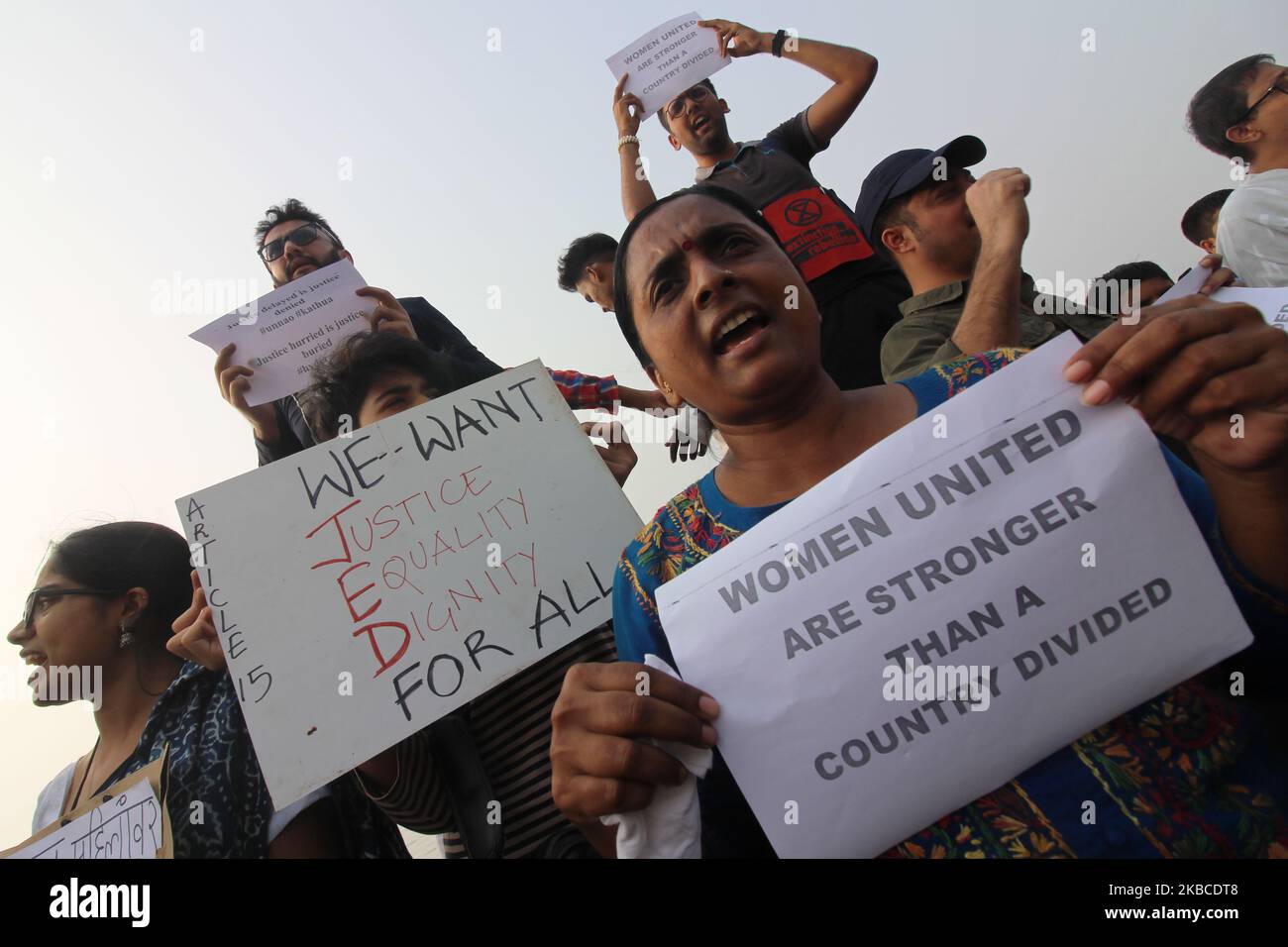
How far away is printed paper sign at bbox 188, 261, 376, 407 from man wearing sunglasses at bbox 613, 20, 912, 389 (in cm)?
106

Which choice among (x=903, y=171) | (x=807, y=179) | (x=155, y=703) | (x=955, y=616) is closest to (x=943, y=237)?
(x=903, y=171)

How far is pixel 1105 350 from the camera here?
39.5 inches

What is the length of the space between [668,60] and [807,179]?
77 cm

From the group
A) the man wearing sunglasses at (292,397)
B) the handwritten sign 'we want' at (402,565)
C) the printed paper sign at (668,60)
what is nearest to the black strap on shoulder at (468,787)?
the handwritten sign 'we want' at (402,565)

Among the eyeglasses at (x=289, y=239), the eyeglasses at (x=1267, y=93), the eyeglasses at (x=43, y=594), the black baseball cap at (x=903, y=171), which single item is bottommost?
the eyeglasses at (x=1267, y=93)

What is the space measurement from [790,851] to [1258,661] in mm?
695

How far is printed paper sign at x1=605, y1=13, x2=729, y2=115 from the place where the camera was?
2965 mm

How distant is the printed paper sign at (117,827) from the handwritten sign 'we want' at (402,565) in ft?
1.96

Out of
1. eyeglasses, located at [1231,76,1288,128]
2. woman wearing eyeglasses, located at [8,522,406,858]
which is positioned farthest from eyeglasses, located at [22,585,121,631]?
eyeglasses, located at [1231,76,1288,128]

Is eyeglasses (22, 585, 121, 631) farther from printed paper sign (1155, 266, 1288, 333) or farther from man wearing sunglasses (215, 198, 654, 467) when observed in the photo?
printed paper sign (1155, 266, 1288, 333)

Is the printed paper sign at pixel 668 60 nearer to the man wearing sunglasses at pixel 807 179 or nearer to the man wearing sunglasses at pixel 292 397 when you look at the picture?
the man wearing sunglasses at pixel 807 179

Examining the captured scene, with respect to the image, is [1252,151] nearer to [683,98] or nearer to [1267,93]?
[1267,93]

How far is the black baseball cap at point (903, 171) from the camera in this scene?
95.1 inches

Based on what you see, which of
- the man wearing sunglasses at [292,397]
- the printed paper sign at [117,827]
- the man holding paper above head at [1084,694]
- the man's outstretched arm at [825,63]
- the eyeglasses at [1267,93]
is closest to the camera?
the man holding paper above head at [1084,694]
